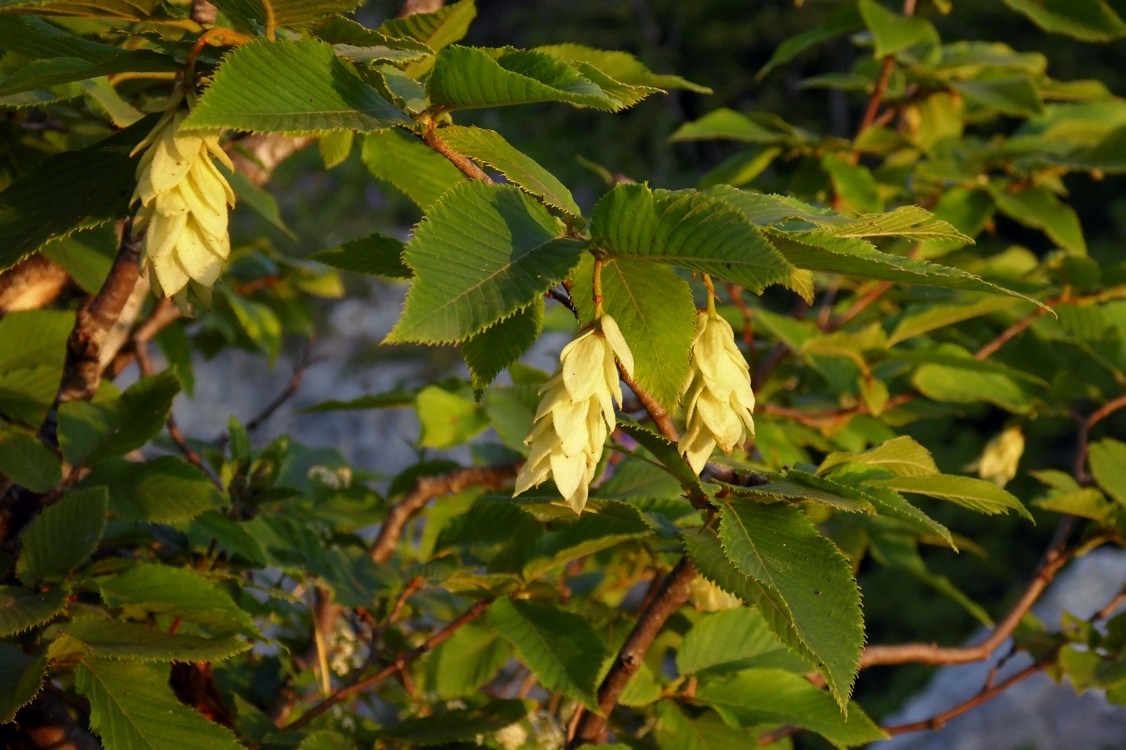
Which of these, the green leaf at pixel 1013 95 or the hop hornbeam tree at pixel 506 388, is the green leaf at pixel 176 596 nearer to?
the hop hornbeam tree at pixel 506 388

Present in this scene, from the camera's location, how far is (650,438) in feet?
1.93

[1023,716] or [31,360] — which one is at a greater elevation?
[31,360]

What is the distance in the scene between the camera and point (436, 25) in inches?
25.7

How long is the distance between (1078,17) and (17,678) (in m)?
1.33

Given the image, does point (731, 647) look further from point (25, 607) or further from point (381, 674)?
point (25, 607)

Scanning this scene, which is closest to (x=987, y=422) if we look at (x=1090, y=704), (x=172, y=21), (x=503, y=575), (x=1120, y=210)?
(x=1120, y=210)

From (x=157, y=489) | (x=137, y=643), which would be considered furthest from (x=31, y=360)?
(x=137, y=643)

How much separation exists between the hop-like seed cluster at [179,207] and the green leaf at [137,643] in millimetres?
222

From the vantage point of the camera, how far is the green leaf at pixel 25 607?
0.61 m

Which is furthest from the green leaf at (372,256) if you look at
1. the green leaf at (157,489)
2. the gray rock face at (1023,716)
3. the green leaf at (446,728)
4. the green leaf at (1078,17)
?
the gray rock face at (1023,716)

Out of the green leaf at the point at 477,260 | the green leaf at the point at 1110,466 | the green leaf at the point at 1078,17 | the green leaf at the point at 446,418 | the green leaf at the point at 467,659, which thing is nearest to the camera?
the green leaf at the point at 477,260

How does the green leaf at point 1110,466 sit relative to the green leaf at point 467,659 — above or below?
above

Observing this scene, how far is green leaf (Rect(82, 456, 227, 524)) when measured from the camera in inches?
28.9

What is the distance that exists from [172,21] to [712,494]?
1.19 ft
